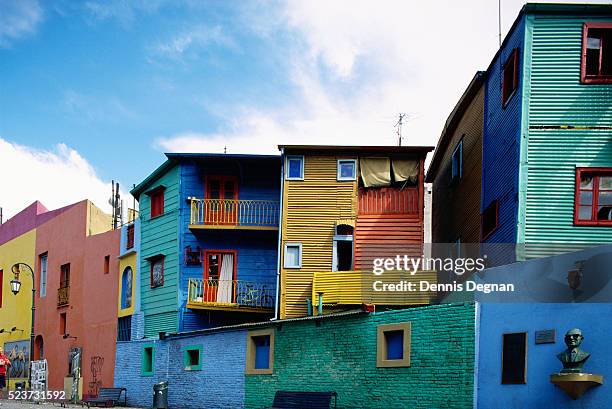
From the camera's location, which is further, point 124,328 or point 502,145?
point 124,328

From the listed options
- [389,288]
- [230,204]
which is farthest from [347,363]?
[230,204]

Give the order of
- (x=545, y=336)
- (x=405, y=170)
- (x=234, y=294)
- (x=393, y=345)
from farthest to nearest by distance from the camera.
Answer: (x=234, y=294) < (x=405, y=170) < (x=393, y=345) < (x=545, y=336)

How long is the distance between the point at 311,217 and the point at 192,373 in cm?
634

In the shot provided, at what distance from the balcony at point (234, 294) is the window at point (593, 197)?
12308 millimetres

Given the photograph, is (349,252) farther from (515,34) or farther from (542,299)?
(542,299)

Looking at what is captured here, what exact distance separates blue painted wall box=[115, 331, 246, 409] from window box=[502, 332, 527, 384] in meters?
9.99

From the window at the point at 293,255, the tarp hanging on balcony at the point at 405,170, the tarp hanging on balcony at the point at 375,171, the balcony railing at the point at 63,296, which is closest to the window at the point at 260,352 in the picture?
the window at the point at 293,255

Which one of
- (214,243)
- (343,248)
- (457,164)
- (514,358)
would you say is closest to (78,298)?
(214,243)

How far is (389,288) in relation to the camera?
23719 mm

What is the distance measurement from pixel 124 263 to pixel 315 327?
1266 centimetres

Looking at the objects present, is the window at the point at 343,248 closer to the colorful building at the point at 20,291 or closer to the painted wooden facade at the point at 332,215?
the painted wooden facade at the point at 332,215

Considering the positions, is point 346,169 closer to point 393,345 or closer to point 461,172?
point 461,172

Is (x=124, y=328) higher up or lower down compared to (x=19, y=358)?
higher up

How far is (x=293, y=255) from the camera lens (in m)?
27.7
